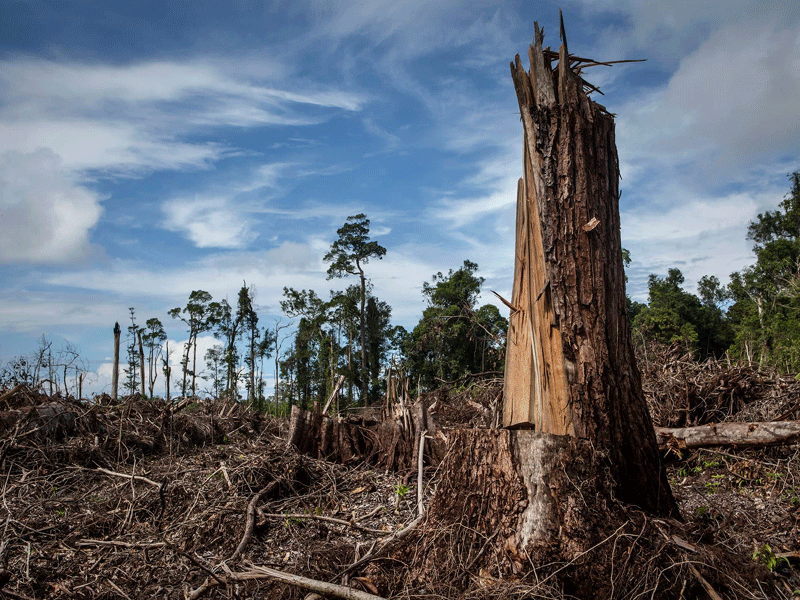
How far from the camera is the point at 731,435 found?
634cm

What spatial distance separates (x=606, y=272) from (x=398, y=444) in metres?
3.67

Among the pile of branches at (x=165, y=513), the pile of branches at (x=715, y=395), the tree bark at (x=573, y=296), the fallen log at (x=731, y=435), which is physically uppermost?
the tree bark at (x=573, y=296)

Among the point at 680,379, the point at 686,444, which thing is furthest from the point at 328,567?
the point at 680,379

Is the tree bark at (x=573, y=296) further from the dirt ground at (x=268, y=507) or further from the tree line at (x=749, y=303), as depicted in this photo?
the tree line at (x=749, y=303)

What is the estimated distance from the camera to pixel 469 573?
341 centimetres

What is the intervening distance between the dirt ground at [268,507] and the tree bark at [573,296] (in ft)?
1.97

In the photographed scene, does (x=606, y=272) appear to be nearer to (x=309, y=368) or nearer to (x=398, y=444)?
(x=398, y=444)

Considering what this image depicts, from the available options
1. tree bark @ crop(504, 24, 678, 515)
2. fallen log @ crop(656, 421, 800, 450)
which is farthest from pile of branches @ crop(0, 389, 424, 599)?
fallen log @ crop(656, 421, 800, 450)

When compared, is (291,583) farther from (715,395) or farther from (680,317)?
(680,317)

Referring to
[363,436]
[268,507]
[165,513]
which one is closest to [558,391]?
[268,507]

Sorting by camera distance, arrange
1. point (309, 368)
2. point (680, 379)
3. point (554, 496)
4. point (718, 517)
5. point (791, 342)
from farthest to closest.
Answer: point (309, 368)
point (791, 342)
point (680, 379)
point (718, 517)
point (554, 496)

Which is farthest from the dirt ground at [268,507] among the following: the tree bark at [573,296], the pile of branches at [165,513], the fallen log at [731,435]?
the tree bark at [573,296]

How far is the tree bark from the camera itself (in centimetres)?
375

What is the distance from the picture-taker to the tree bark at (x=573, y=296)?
12.3ft
